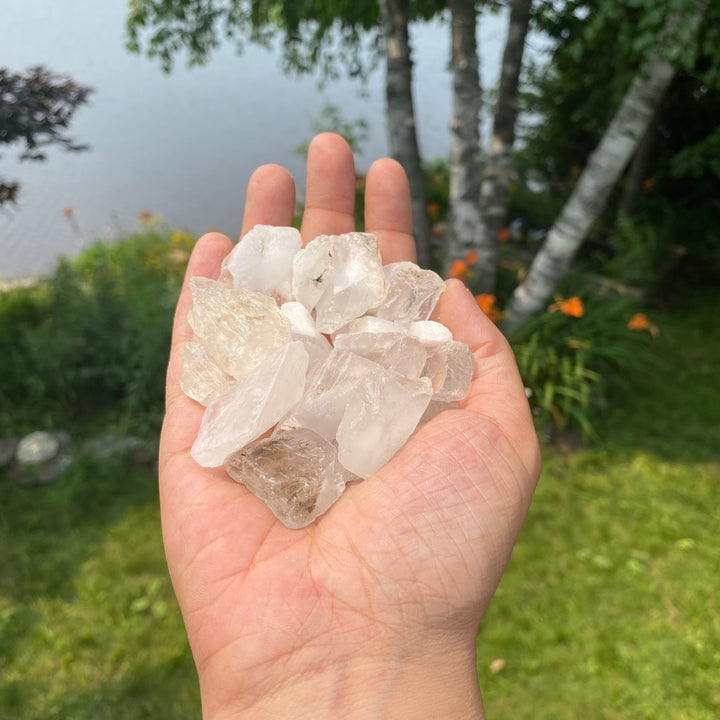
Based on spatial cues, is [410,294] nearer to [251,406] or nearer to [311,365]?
[311,365]

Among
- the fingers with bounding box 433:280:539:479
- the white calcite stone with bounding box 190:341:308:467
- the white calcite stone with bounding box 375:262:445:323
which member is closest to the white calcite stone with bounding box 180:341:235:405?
the white calcite stone with bounding box 190:341:308:467

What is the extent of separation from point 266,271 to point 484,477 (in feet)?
3.19

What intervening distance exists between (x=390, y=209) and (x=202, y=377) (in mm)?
974

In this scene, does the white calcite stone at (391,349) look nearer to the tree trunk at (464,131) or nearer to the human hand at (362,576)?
the human hand at (362,576)

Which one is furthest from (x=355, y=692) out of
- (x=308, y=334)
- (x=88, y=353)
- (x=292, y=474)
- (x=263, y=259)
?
(x=88, y=353)

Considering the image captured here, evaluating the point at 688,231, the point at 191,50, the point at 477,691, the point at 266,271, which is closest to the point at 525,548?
the point at 477,691

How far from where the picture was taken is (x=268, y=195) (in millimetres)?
2180

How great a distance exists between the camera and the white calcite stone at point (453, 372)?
5.22 feet

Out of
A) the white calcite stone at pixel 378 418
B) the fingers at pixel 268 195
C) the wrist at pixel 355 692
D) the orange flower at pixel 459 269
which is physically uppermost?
the fingers at pixel 268 195

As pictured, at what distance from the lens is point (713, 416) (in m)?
3.60

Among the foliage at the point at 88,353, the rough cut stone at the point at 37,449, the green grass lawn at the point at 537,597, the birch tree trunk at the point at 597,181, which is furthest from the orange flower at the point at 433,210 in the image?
the rough cut stone at the point at 37,449

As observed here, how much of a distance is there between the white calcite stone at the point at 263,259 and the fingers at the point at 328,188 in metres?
0.34

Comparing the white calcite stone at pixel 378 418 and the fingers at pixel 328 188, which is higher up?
the fingers at pixel 328 188

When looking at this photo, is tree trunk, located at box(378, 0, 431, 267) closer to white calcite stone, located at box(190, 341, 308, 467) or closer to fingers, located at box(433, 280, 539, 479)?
fingers, located at box(433, 280, 539, 479)
